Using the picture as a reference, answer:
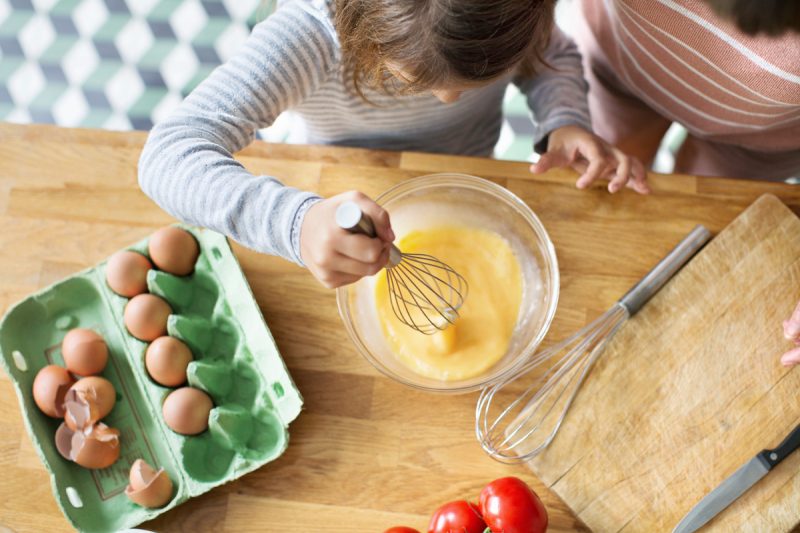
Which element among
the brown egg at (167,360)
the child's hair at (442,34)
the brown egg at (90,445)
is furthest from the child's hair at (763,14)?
the brown egg at (90,445)

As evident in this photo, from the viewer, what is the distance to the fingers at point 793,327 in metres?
0.74

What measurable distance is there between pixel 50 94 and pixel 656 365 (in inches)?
57.0

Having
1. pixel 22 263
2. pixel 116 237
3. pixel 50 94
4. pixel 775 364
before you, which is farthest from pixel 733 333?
pixel 50 94

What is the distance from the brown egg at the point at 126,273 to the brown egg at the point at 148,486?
0.63 ft

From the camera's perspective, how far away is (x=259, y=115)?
77cm

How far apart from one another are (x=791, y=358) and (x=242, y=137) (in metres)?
0.63

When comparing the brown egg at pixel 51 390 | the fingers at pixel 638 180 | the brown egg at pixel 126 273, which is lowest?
the brown egg at pixel 51 390

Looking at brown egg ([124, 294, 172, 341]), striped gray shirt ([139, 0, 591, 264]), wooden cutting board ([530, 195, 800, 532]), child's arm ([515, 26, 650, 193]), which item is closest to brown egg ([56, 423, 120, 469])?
brown egg ([124, 294, 172, 341])

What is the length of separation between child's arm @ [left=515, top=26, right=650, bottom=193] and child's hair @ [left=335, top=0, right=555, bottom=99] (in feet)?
0.66

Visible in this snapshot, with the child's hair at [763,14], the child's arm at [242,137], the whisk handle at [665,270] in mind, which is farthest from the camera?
the whisk handle at [665,270]

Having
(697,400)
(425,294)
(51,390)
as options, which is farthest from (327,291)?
(697,400)

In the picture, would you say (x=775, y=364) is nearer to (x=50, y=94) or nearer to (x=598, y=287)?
(x=598, y=287)

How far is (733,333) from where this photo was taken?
0.78m

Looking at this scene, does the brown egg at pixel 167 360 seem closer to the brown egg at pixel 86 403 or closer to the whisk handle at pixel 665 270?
the brown egg at pixel 86 403
